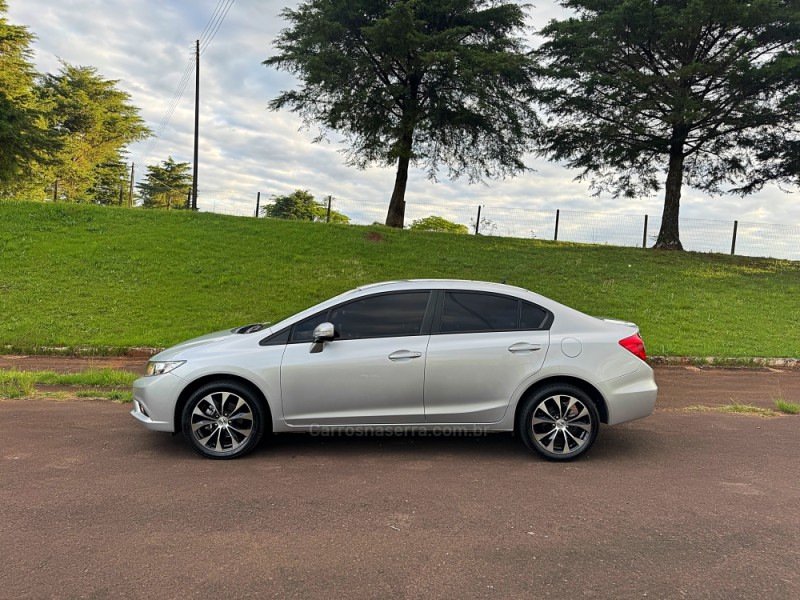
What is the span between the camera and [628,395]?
4535 millimetres

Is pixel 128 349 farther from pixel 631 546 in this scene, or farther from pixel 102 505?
pixel 631 546

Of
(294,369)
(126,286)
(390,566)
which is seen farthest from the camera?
(126,286)

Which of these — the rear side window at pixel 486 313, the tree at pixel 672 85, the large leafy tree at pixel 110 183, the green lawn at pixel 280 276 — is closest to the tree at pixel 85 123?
the large leafy tree at pixel 110 183

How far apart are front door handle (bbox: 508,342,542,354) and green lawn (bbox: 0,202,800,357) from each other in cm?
621

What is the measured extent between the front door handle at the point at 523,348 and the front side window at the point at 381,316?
804mm

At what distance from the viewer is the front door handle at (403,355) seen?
14.5 ft

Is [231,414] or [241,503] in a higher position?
[231,414]

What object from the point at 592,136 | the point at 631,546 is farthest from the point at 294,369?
the point at 592,136

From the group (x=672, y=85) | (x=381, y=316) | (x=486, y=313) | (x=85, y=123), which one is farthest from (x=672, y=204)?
(x=85, y=123)

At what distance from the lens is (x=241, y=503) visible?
361 centimetres

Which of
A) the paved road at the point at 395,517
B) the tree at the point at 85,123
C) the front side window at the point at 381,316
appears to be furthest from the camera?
the tree at the point at 85,123

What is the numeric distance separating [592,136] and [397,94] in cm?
771

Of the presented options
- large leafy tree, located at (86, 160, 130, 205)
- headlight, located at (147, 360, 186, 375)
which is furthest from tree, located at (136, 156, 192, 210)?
headlight, located at (147, 360, 186, 375)

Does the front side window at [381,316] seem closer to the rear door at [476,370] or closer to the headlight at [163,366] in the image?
the rear door at [476,370]
